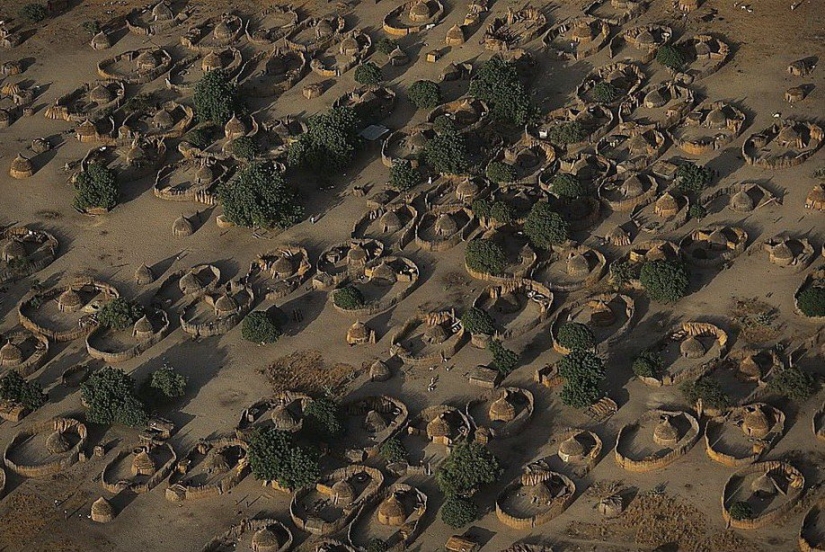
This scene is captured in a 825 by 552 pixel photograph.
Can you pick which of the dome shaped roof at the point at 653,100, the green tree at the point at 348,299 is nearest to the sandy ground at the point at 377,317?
the green tree at the point at 348,299

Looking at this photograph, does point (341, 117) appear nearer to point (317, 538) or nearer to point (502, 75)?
point (502, 75)

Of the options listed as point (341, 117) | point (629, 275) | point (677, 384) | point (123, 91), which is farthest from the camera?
point (123, 91)

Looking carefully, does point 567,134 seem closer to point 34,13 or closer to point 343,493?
point 343,493

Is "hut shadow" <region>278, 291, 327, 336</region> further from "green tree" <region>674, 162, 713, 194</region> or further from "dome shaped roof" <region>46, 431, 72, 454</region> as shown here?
"green tree" <region>674, 162, 713, 194</region>

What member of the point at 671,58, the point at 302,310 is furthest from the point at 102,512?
the point at 671,58

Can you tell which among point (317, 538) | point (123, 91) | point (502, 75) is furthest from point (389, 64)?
point (317, 538)

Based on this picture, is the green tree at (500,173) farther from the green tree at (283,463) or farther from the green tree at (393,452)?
the green tree at (283,463)

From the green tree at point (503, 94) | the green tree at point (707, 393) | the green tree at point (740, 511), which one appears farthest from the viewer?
the green tree at point (503, 94)
